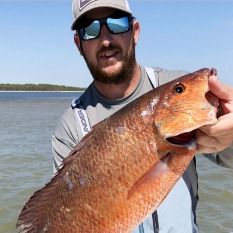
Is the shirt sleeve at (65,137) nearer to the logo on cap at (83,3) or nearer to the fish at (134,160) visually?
the logo on cap at (83,3)

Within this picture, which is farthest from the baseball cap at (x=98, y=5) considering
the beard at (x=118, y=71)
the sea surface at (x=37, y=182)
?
the sea surface at (x=37, y=182)

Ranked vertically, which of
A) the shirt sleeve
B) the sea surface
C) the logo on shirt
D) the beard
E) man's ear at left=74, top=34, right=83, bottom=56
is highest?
man's ear at left=74, top=34, right=83, bottom=56

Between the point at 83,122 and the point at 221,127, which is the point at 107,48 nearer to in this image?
the point at 83,122

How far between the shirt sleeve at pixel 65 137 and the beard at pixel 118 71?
366 mm

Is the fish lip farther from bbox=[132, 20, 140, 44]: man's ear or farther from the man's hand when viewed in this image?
bbox=[132, 20, 140, 44]: man's ear

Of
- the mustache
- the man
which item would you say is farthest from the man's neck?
the mustache

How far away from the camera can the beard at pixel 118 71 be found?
3.83 metres

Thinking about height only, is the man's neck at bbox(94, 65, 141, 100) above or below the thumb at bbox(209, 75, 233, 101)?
below

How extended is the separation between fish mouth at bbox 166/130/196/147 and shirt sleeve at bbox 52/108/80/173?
4.38 feet

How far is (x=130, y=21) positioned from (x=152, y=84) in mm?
545

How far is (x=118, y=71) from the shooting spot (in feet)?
12.6

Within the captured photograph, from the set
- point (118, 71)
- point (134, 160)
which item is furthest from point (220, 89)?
point (118, 71)

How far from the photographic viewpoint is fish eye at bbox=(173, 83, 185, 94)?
2619mm

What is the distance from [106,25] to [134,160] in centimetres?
154
